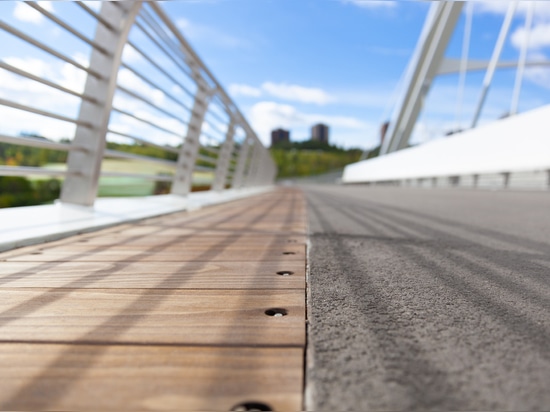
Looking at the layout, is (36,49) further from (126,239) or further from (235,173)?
(235,173)

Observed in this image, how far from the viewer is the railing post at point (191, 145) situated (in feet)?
9.96

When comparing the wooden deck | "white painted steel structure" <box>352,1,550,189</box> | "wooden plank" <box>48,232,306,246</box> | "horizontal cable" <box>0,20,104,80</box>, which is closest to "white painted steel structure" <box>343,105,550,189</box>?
"white painted steel structure" <box>352,1,550,189</box>

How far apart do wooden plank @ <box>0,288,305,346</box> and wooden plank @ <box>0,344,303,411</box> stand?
3 cm

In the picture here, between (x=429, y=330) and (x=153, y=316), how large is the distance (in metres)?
0.38

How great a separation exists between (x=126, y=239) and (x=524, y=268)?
1113 mm

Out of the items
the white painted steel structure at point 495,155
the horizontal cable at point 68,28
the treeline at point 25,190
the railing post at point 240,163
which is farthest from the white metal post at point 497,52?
the treeline at point 25,190

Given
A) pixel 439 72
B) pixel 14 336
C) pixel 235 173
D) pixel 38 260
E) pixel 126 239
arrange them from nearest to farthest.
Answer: pixel 14 336 → pixel 38 260 → pixel 126 239 → pixel 235 173 → pixel 439 72

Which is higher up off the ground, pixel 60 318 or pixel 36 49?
pixel 36 49

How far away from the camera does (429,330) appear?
485 mm

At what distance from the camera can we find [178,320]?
0.53 meters

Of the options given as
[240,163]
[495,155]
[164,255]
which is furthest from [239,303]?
[240,163]

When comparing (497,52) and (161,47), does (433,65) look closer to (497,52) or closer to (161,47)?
(497,52)

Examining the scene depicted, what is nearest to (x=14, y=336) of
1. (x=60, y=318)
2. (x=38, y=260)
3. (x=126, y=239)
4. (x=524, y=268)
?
(x=60, y=318)

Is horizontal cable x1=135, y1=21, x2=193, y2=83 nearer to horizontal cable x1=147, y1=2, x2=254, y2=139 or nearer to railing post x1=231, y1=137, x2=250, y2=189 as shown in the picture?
horizontal cable x1=147, y1=2, x2=254, y2=139
